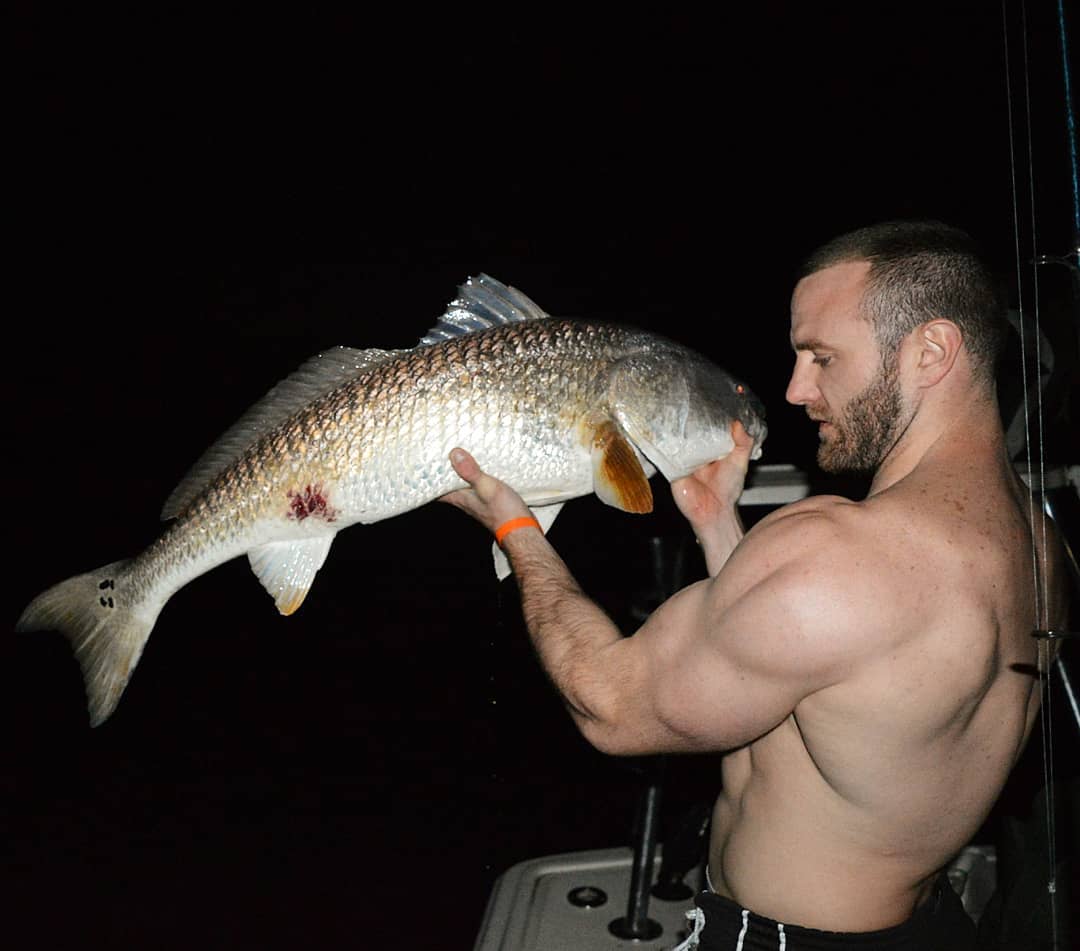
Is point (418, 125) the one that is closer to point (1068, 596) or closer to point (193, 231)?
point (193, 231)

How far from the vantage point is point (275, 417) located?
2441 mm

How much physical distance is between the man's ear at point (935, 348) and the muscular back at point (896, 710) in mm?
176

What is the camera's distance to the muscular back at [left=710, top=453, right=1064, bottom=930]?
5.46ft

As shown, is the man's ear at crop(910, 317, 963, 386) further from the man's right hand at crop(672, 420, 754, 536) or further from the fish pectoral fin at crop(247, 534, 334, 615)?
the fish pectoral fin at crop(247, 534, 334, 615)

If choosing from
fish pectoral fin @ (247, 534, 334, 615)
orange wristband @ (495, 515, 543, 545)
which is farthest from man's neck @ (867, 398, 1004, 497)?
fish pectoral fin @ (247, 534, 334, 615)

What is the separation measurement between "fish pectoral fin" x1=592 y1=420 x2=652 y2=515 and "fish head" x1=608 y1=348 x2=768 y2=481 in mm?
42

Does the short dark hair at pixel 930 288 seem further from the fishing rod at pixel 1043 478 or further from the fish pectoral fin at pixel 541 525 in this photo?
the fish pectoral fin at pixel 541 525

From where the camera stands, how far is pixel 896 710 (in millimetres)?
1681

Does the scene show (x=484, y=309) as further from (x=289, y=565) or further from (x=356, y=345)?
(x=356, y=345)

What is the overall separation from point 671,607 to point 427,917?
4.77m

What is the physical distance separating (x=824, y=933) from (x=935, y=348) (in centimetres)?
118

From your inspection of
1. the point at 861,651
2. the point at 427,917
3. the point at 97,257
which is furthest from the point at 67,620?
the point at 97,257

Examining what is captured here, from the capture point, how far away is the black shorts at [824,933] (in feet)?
6.18

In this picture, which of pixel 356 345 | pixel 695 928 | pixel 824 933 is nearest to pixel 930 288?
pixel 824 933
